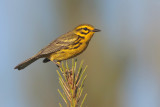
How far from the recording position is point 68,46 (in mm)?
6805

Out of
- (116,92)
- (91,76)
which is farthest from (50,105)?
(116,92)

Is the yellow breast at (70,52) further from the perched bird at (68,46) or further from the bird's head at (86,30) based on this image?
the bird's head at (86,30)

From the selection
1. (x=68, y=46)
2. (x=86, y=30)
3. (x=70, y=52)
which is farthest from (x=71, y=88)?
(x=86, y=30)

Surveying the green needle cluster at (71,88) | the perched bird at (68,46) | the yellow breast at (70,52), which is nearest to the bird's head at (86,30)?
the perched bird at (68,46)

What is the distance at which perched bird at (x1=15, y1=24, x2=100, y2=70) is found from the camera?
663 cm

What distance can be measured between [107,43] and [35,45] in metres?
2.50

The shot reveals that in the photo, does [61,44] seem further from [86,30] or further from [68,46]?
[86,30]

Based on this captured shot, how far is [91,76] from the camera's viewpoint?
980 cm

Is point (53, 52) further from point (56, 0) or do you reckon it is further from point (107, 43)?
point (56, 0)

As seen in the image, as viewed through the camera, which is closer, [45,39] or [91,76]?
[91,76]

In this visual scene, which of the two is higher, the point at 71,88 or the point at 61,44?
the point at 71,88

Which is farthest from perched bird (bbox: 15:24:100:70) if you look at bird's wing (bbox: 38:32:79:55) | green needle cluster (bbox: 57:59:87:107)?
green needle cluster (bbox: 57:59:87:107)

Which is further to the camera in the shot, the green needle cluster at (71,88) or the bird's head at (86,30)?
the bird's head at (86,30)

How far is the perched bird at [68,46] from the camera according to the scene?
261 inches
